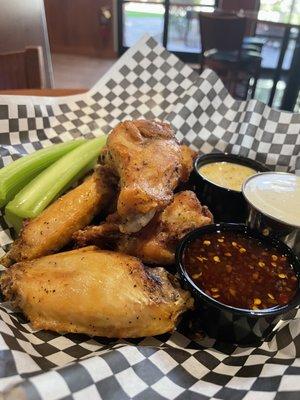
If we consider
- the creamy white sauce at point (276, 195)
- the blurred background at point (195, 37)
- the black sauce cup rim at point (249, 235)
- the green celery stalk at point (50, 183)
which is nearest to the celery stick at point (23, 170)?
the green celery stalk at point (50, 183)

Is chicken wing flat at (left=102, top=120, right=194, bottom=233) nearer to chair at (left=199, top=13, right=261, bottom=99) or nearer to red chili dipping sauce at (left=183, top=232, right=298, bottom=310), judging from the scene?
red chili dipping sauce at (left=183, top=232, right=298, bottom=310)

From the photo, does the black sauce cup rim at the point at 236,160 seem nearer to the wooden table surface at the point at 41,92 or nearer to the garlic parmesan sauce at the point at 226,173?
the garlic parmesan sauce at the point at 226,173

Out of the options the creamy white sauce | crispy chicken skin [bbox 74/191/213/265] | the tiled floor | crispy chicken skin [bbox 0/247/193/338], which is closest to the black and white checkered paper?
crispy chicken skin [bbox 0/247/193/338]

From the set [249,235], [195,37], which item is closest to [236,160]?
[249,235]

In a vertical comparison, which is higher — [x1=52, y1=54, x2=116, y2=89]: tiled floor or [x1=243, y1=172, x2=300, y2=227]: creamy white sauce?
[x1=243, y1=172, x2=300, y2=227]: creamy white sauce

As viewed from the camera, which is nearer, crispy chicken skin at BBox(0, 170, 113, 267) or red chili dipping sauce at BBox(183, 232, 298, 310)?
red chili dipping sauce at BBox(183, 232, 298, 310)

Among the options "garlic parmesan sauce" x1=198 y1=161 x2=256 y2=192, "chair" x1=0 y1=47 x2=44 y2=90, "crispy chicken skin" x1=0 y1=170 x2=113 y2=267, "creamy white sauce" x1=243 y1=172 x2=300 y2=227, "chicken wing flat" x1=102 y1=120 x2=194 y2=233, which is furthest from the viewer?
"chair" x1=0 y1=47 x2=44 y2=90

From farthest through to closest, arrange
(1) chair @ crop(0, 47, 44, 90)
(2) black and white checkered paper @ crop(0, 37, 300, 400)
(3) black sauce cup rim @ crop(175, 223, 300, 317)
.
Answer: (1) chair @ crop(0, 47, 44, 90) → (3) black sauce cup rim @ crop(175, 223, 300, 317) → (2) black and white checkered paper @ crop(0, 37, 300, 400)

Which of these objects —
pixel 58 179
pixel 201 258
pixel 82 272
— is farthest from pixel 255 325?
pixel 58 179
